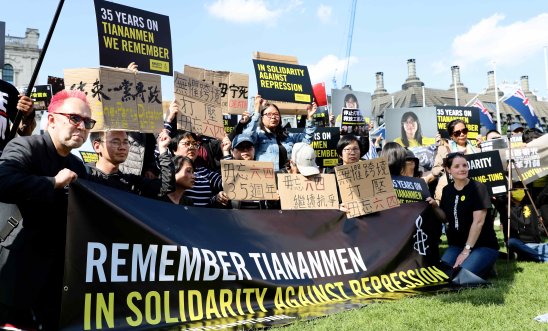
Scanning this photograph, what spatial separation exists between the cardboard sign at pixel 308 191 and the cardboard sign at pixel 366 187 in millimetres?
137

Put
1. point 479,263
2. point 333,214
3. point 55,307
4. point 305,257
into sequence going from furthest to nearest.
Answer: point 479,263, point 333,214, point 305,257, point 55,307

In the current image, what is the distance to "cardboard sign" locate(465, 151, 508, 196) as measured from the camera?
24.0 ft

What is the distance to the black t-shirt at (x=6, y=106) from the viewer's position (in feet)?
14.0

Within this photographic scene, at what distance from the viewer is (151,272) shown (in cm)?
383

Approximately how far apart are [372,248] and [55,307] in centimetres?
318

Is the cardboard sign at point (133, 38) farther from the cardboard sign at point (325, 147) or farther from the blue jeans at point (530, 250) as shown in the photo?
the blue jeans at point (530, 250)

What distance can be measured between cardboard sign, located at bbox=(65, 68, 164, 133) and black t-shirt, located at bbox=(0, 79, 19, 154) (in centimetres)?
43

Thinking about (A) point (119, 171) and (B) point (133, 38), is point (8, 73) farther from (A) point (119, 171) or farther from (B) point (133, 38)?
(A) point (119, 171)

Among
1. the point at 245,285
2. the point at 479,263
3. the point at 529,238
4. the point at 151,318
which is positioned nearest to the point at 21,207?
the point at 151,318

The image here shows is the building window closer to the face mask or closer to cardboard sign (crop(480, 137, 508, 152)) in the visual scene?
cardboard sign (crop(480, 137, 508, 152))

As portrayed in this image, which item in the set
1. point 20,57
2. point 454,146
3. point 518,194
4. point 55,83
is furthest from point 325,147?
point 20,57

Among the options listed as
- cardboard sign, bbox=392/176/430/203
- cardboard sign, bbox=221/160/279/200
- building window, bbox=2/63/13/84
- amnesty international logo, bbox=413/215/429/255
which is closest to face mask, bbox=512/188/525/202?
cardboard sign, bbox=392/176/430/203

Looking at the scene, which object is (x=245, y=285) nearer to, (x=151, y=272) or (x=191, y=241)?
(x=191, y=241)

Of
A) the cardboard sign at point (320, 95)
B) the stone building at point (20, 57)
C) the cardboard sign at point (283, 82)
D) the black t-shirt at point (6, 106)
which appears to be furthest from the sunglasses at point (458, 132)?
the stone building at point (20, 57)
